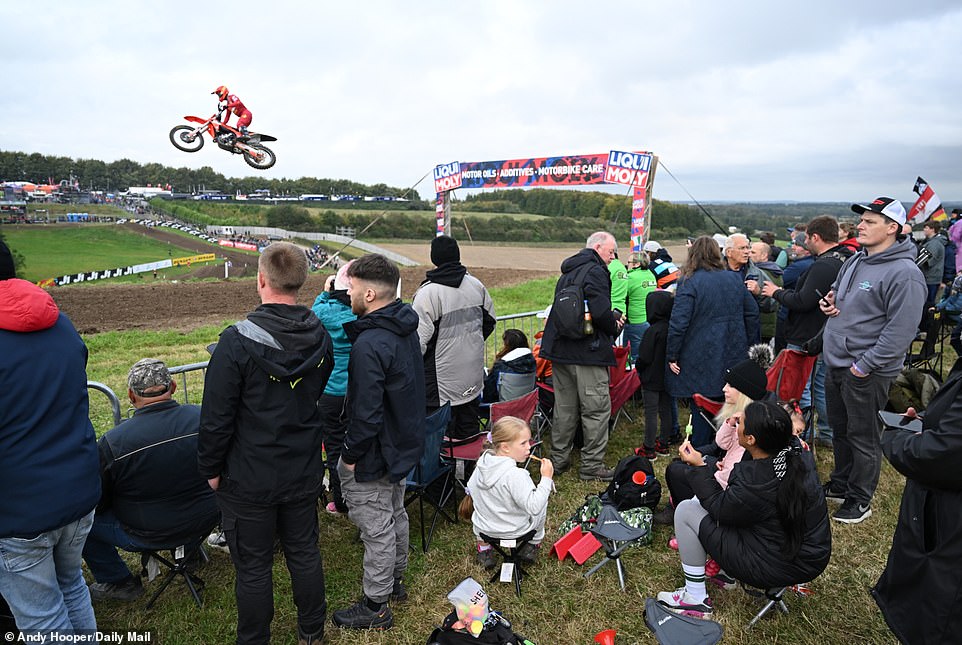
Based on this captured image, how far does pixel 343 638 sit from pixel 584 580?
1.41 m

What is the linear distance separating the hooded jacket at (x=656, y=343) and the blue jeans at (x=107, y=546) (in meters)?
3.89

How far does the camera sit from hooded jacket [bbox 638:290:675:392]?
485cm

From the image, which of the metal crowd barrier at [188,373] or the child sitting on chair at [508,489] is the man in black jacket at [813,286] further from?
the child sitting on chair at [508,489]

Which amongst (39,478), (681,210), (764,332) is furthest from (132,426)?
(681,210)

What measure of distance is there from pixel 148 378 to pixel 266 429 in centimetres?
90

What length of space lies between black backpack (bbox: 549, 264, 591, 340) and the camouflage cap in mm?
2732

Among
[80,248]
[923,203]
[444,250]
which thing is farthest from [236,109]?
[80,248]

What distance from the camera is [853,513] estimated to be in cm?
386

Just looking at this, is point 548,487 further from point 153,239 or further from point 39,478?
point 153,239

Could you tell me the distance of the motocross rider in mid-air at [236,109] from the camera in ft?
23.0

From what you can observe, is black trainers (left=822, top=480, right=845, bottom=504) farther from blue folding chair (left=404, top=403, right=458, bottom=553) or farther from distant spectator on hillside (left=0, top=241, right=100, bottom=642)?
distant spectator on hillside (left=0, top=241, right=100, bottom=642)

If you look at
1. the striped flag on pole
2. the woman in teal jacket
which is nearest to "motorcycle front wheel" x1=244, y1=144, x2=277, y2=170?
the woman in teal jacket

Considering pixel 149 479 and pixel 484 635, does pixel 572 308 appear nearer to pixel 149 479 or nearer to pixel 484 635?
pixel 484 635

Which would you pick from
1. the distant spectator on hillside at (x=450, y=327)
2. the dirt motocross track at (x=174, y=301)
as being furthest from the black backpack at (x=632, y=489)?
the dirt motocross track at (x=174, y=301)
